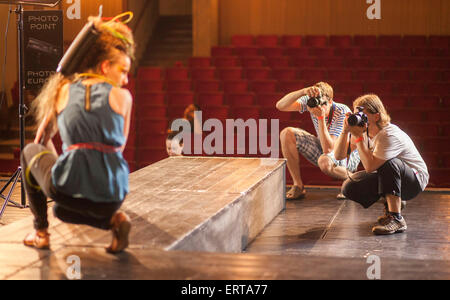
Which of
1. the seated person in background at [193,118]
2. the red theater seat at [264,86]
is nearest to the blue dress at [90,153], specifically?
the seated person in background at [193,118]

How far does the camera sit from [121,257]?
2.23m

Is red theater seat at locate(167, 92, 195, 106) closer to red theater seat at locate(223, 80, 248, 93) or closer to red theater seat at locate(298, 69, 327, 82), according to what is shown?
red theater seat at locate(223, 80, 248, 93)

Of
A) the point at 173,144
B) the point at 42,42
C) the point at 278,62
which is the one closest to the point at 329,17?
the point at 278,62

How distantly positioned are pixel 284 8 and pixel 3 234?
21.2 ft

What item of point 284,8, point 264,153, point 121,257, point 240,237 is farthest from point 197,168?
point 284,8

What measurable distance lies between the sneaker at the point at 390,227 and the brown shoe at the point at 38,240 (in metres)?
1.95

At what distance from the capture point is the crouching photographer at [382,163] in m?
→ 3.54

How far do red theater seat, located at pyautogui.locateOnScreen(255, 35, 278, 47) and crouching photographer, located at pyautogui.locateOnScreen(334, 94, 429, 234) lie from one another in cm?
417

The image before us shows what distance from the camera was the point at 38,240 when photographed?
2340mm

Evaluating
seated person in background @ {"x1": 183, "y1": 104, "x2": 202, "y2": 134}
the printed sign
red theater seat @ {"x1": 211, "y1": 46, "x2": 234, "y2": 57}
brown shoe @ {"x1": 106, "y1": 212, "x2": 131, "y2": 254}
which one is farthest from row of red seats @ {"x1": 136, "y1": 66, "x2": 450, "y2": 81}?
brown shoe @ {"x1": 106, "y1": 212, "x2": 131, "y2": 254}

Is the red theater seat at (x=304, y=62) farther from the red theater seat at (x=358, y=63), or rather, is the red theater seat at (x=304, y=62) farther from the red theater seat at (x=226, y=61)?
the red theater seat at (x=226, y=61)
